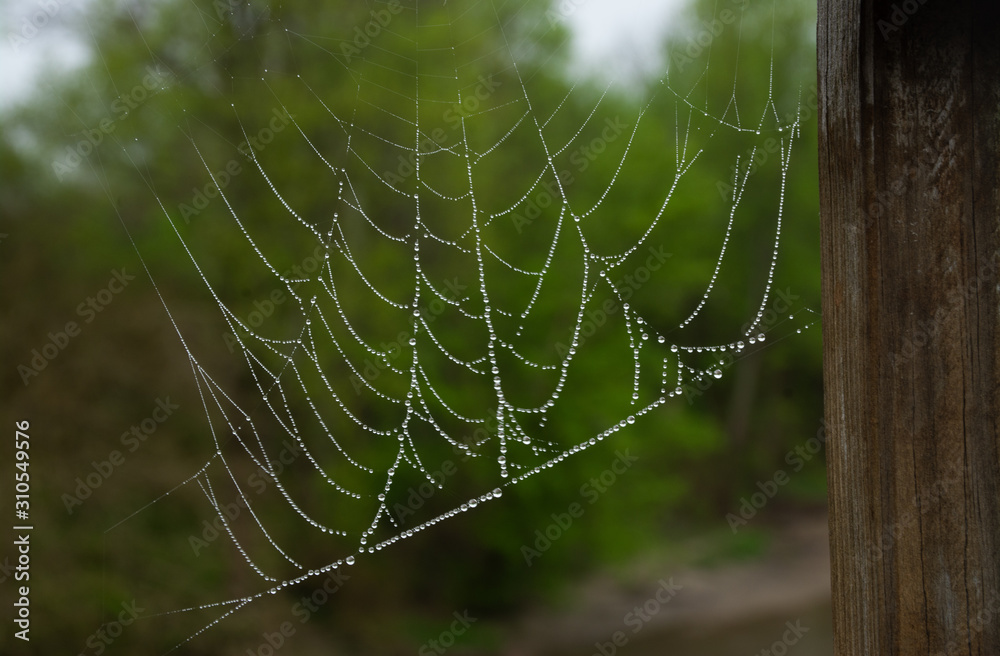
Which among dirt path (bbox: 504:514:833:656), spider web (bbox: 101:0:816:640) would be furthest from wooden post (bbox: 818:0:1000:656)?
dirt path (bbox: 504:514:833:656)

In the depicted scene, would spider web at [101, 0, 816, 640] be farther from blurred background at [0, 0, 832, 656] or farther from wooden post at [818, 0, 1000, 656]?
wooden post at [818, 0, 1000, 656]

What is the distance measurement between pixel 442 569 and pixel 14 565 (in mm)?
5698

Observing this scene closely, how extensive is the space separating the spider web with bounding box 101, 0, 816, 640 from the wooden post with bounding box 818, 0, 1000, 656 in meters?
5.96

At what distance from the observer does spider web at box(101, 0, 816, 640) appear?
7254 millimetres

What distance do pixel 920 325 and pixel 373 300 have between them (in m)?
7.52

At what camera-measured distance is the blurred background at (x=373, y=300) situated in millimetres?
5520

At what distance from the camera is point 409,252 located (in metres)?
8.51

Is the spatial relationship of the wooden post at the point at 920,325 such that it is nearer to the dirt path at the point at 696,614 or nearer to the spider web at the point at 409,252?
the spider web at the point at 409,252

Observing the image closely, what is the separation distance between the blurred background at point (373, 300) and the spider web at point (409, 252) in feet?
0.14

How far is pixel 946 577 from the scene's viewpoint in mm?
898

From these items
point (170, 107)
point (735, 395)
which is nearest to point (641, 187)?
point (170, 107)

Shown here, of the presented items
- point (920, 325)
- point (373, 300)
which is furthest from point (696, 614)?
point (920, 325)

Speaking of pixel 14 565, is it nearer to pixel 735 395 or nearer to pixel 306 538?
pixel 306 538

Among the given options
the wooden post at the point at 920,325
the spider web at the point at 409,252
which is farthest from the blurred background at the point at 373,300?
the wooden post at the point at 920,325
